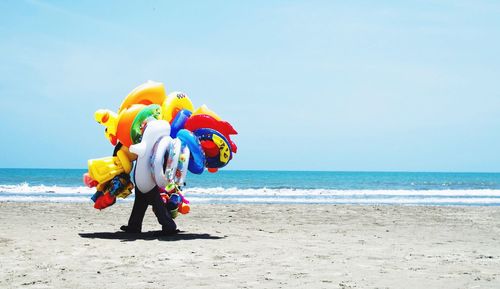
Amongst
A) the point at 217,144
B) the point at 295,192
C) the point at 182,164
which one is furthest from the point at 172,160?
the point at 295,192

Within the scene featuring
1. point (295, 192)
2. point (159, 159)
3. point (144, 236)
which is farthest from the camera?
point (295, 192)

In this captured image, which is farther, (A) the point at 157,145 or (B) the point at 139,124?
(B) the point at 139,124

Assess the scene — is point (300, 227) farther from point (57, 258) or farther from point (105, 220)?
point (57, 258)

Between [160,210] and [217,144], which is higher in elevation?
[217,144]

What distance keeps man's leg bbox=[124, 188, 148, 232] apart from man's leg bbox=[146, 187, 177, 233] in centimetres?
19

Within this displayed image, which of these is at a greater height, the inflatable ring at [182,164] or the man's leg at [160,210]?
the inflatable ring at [182,164]

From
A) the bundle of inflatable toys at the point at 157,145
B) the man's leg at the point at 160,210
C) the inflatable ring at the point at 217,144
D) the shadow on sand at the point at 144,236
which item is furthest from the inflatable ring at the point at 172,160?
the shadow on sand at the point at 144,236

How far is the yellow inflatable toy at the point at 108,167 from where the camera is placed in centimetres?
891

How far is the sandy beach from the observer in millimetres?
6027

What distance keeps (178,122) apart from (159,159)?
0.85 m

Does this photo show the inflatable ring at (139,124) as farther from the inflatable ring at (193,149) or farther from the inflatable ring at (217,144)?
the inflatable ring at (217,144)

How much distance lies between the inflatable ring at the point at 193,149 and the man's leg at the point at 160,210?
78 cm

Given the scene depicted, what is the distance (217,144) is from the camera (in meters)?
9.29

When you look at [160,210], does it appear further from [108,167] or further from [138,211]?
[108,167]
